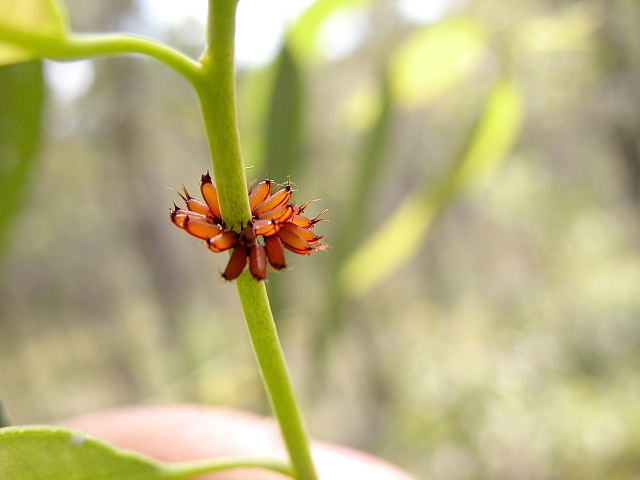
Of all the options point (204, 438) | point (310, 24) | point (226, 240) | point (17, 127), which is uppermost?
point (310, 24)

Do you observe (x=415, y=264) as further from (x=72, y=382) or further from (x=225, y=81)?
(x=225, y=81)

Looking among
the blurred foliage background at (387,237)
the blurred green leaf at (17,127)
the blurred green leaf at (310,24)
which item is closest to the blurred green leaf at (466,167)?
the blurred foliage background at (387,237)

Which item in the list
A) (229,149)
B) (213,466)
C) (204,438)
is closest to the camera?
(229,149)

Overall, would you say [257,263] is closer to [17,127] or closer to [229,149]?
[229,149]

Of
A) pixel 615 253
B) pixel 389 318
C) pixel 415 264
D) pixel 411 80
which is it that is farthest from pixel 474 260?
pixel 411 80

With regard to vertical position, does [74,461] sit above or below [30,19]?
below

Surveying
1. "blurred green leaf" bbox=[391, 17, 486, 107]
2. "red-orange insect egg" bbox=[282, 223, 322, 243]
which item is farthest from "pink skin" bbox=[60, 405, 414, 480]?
"blurred green leaf" bbox=[391, 17, 486, 107]

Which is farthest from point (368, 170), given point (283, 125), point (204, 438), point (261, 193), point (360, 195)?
point (261, 193)
